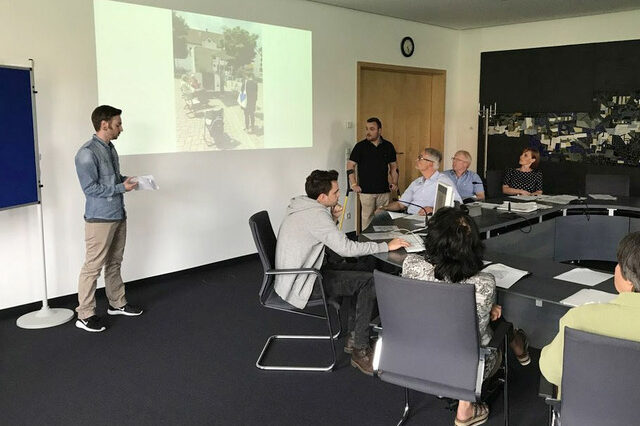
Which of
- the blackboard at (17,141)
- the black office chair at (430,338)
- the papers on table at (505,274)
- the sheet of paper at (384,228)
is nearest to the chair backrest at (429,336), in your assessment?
the black office chair at (430,338)

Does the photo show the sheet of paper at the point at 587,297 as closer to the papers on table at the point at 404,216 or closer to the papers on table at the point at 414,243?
the papers on table at the point at 414,243

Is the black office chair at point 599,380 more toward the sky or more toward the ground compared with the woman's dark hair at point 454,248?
more toward the ground

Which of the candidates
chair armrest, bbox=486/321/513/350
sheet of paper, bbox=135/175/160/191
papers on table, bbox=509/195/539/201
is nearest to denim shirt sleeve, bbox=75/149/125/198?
sheet of paper, bbox=135/175/160/191

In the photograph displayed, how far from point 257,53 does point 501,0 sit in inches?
105

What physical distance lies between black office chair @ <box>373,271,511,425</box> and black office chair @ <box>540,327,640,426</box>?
453 millimetres

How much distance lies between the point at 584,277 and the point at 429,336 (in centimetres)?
98

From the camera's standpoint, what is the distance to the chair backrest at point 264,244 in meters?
3.22

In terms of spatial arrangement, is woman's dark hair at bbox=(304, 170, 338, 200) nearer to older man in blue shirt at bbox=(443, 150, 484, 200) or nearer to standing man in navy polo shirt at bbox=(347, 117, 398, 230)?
older man in blue shirt at bbox=(443, 150, 484, 200)

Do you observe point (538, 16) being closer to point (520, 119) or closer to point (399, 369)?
point (520, 119)

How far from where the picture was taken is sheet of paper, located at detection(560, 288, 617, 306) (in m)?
2.37

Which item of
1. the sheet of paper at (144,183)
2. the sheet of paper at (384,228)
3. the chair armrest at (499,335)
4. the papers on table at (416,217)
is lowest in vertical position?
the chair armrest at (499,335)

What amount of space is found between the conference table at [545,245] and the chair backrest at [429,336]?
471mm

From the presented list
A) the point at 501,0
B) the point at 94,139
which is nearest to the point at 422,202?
the point at 94,139

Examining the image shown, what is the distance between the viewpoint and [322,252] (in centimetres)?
331
